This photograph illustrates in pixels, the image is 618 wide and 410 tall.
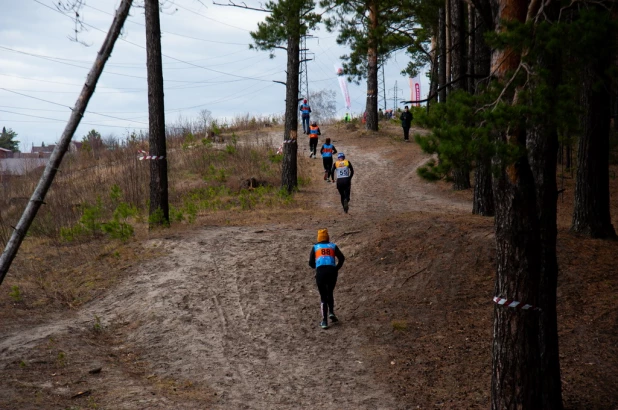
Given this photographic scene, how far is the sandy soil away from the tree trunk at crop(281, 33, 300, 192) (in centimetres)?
525

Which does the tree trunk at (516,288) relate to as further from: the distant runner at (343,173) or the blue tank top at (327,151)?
the blue tank top at (327,151)

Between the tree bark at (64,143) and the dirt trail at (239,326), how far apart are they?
3.36 meters

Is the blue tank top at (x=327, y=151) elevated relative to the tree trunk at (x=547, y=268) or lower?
elevated

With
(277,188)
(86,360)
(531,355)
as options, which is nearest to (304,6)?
(277,188)

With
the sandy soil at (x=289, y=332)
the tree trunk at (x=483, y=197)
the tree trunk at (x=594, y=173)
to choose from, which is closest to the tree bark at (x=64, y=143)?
the sandy soil at (x=289, y=332)

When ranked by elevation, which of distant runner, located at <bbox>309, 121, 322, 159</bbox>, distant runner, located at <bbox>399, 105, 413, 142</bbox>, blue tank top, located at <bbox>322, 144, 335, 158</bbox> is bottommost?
blue tank top, located at <bbox>322, 144, 335, 158</bbox>

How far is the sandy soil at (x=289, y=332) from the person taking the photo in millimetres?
8852

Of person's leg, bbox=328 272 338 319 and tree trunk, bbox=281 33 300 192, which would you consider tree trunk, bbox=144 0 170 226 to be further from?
person's leg, bbox=328 272 338 319

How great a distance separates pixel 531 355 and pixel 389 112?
1696 inches

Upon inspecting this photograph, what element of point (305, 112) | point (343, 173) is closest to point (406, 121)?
point (305, 112)

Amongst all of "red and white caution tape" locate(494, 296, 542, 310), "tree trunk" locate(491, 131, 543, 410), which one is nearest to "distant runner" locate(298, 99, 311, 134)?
"tree trunk" locate(491, 131, 543, 410)

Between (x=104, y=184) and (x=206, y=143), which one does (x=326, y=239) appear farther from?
(x=206, y=143)

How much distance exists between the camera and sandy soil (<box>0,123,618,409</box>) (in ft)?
29.0

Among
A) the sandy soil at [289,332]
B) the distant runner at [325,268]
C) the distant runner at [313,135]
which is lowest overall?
the sandy soil at [289,332]
